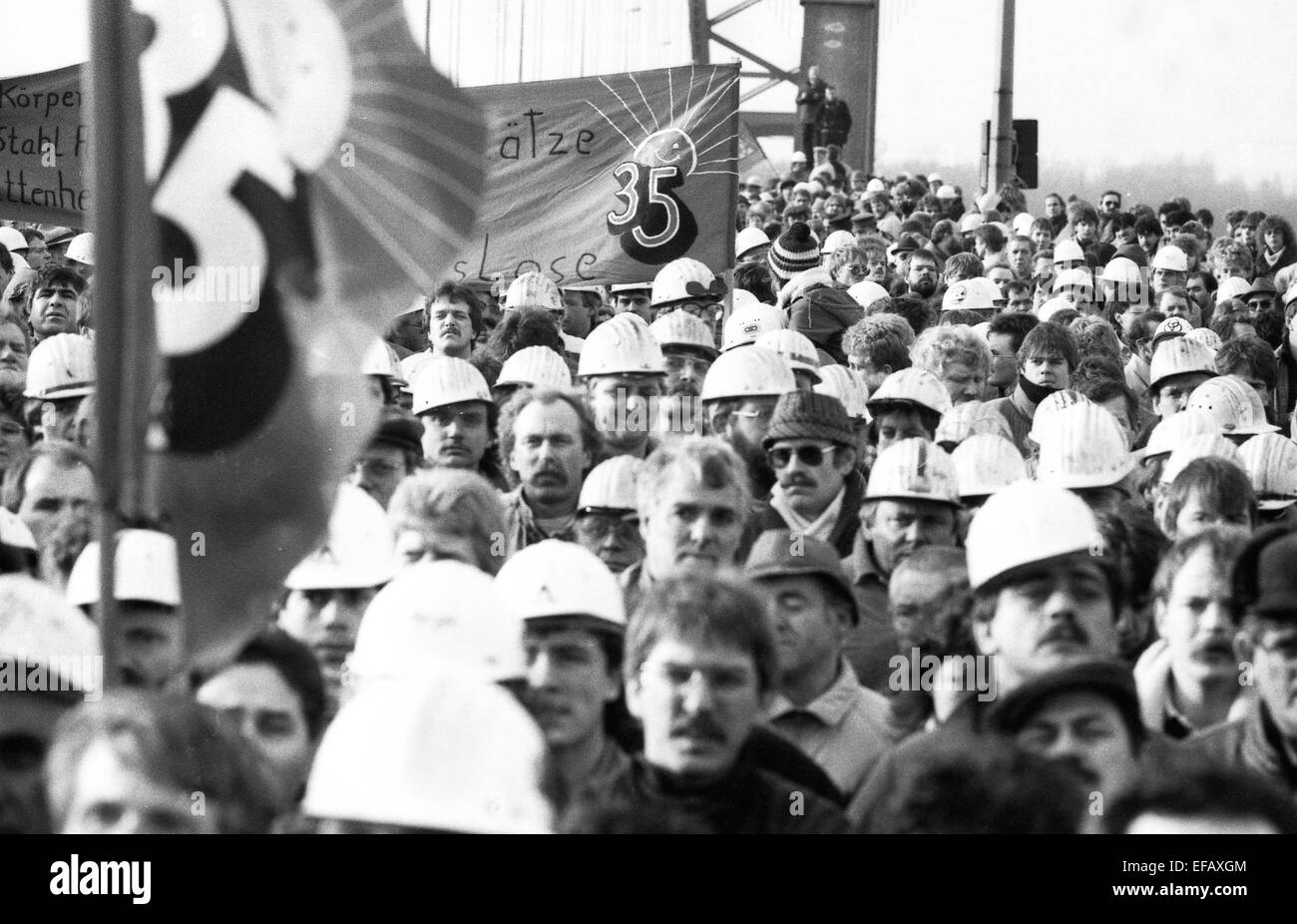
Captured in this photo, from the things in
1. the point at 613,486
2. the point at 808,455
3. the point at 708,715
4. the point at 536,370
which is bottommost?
the point at 708,715

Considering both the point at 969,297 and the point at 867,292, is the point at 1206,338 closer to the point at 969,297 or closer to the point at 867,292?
the point at 969,297

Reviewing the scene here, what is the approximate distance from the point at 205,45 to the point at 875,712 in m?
2.43

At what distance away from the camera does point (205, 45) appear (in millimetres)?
5375

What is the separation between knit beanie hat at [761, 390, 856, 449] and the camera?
322 inches

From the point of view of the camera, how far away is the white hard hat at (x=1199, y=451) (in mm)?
8528

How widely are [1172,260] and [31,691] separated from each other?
11.2 m

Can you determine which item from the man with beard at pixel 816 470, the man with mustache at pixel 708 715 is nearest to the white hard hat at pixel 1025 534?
the man with mustache at pixel 708 715

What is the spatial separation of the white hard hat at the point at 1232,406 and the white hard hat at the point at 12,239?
740 cm

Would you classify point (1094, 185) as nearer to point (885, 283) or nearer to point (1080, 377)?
point (885, 283)

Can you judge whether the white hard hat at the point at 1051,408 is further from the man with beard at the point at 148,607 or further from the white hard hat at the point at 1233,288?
the white hard hat at the point at 1233,288

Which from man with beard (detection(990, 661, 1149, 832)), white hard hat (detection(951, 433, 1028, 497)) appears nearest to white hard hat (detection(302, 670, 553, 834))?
man with beard (detection(990, 661, 1149, 832))

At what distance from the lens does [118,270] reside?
505 cm

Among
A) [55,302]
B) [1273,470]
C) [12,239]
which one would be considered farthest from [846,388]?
[12,239]

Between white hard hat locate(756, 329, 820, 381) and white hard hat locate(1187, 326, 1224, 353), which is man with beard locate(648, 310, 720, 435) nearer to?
white hard hat locate(756, 329, 820, 381)
